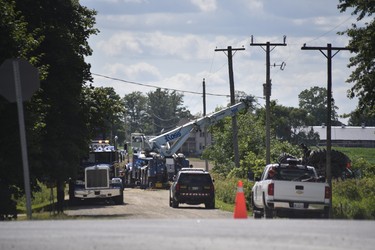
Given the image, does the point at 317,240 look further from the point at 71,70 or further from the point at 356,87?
the point at 356,87

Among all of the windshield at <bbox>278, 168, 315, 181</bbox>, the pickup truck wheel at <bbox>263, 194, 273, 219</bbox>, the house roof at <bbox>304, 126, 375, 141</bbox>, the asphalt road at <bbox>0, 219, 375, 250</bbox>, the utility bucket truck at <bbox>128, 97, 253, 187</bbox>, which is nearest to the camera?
the asphalt road at <bbox>0, 219, 375, 250</bbox>

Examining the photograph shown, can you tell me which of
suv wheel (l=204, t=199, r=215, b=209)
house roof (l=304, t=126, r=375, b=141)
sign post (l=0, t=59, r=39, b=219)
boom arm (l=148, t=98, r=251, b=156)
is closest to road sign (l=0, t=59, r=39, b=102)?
sign post (l=0, t=59, r=39, b=219)

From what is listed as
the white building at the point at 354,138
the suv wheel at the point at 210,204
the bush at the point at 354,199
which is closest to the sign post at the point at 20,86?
the bush at the point at 354,199

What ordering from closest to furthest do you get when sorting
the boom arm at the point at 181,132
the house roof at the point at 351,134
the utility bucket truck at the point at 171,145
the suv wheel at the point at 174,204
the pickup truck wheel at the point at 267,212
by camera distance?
the pickup truck wheel at the point at 267,212 → the suv wheel at the point at 174,204 → the utility bucket truck at the point at 171,145 → the boom arm at the point at 181,132 → the house roof at the point at 351,134

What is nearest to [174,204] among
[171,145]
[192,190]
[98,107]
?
[192,190]

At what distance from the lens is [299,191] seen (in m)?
27.2

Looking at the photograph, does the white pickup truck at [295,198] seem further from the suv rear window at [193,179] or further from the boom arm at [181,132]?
the boom arm at [181,132]

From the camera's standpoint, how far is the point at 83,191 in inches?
1789

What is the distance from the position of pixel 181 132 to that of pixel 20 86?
46.7 meters

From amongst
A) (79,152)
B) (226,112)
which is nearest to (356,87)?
(79,152)

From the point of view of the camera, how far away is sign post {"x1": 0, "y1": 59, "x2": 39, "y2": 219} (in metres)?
18.2

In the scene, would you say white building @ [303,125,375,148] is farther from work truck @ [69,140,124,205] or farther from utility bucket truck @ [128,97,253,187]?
work truck @ [69,140,124,205]

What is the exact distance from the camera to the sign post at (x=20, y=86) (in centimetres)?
1817

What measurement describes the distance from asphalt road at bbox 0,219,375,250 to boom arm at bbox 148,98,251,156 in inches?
2110
